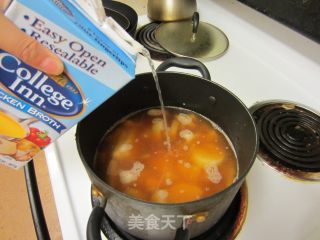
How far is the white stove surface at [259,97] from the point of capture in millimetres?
524

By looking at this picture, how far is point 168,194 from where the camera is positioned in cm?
54

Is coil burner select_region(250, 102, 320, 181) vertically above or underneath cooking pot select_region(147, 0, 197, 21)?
underneath

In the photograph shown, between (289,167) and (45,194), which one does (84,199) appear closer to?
(45,194)

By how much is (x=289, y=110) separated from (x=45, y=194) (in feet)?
2.12

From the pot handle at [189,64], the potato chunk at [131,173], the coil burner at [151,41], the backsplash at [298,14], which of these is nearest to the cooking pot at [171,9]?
the coil burner at [151,41]

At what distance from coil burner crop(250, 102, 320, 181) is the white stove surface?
24 mm

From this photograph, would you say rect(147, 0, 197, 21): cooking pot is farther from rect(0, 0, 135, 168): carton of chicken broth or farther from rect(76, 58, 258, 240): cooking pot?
rect(0, 0, 135, 168): carton of chicken broth

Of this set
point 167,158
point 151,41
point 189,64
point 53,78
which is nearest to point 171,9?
point 151,41

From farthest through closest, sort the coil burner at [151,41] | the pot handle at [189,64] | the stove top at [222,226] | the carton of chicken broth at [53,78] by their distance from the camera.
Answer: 1. the coil burner at [151,41]
2. the pot handle at [189,64]
3. the stove top at [222,226]
4. the carton of chicken broth at [53,78]

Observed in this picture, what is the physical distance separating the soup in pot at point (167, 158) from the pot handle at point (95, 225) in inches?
5.3

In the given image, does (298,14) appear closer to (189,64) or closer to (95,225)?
(189,64)

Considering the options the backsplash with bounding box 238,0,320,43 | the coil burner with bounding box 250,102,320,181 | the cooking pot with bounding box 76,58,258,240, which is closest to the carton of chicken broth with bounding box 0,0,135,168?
the cooking pot with bounding box 76,58,258,240

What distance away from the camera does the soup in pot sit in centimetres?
55

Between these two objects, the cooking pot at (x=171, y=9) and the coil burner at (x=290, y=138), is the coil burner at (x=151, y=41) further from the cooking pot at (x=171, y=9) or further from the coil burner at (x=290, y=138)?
the coil burner at (x=290, y=138)
